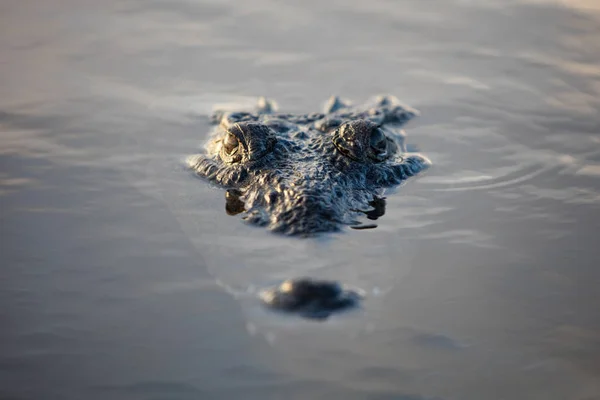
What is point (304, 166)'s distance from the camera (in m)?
6.40

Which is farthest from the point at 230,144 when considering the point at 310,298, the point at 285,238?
the point at 310,298

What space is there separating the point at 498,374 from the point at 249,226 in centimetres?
208

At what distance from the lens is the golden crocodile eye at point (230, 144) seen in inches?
268

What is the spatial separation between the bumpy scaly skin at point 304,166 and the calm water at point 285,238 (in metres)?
0.19

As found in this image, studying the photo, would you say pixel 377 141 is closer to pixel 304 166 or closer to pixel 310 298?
pixel 304 166

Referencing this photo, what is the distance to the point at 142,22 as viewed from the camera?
34.7ft

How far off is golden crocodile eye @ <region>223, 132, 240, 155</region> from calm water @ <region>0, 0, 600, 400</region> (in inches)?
16.0

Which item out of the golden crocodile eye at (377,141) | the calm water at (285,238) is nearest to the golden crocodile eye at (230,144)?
the calm water at (285,238)

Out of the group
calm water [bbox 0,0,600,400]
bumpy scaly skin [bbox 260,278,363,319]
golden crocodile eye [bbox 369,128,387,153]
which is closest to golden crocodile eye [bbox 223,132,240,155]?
calm water [bbox 0,0,600,400]

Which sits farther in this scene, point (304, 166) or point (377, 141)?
point (377, 141)

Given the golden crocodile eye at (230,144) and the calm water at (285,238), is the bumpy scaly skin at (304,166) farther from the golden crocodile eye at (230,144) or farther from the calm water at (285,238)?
the calm water at (285,238)

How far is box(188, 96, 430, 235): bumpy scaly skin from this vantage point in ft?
19.0

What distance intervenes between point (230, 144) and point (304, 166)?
0.81 metres

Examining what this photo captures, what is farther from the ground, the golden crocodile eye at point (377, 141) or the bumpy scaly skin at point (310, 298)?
the golden crocodile eye at point (377, 141)
